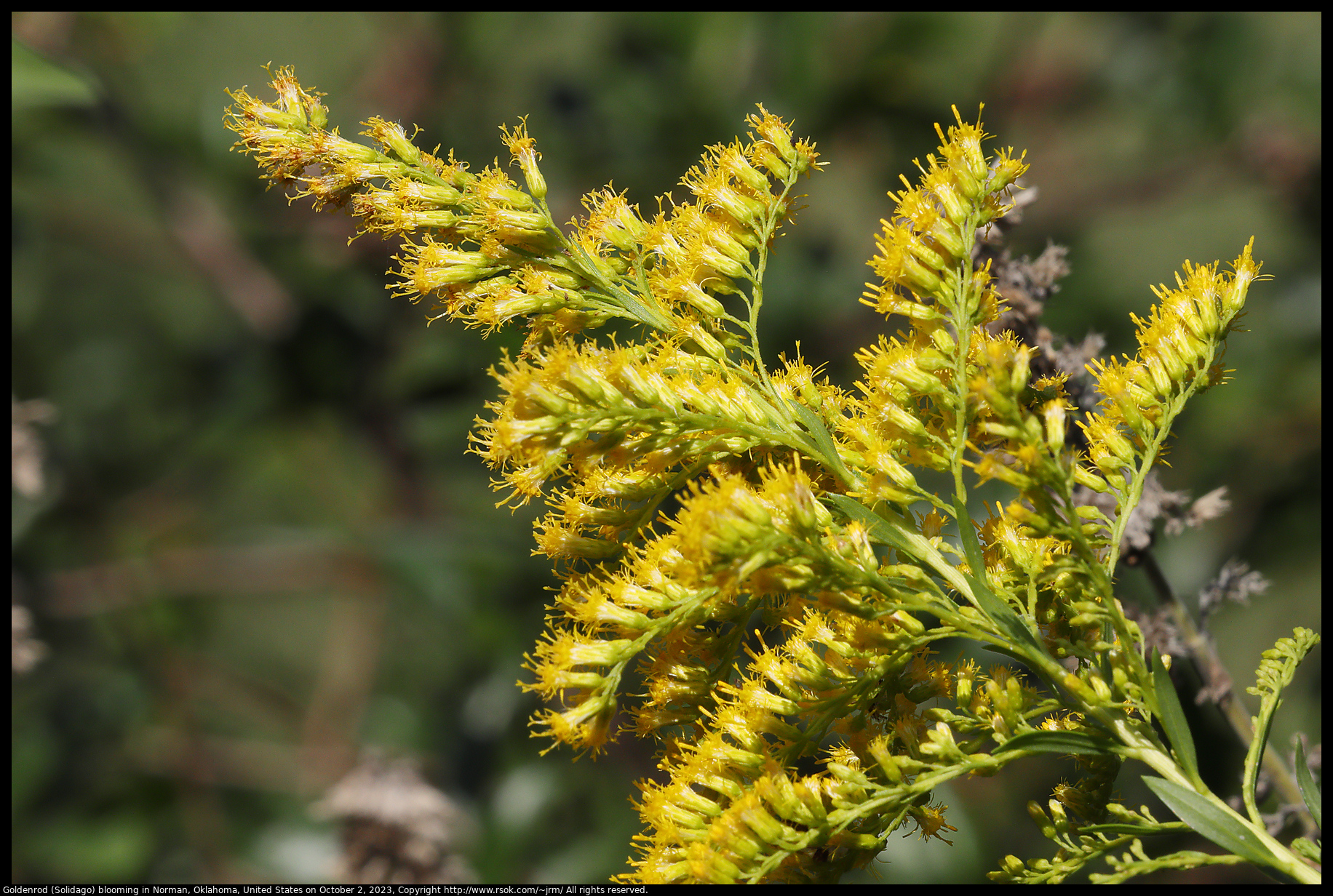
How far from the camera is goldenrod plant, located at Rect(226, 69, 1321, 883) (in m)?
0.99

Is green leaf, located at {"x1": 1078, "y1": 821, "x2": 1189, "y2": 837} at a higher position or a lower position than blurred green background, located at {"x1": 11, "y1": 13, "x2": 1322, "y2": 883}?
lower

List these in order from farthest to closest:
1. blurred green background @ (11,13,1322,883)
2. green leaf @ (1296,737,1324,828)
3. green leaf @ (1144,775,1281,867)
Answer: blurred green background @ (11,13,1322,883) → green leaf @ (1296,737,1324,828) → green leaf @ (1144,775,1281,867)

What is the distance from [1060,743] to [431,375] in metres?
2.50

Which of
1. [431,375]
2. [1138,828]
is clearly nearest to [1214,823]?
[1138,828]

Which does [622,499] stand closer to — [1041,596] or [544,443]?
[544,443]

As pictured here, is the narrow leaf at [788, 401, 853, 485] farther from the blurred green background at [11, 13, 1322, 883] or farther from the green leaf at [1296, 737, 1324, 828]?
the blurred green background at [11, 13, 1322, 883]

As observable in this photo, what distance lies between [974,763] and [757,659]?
0.29 meters

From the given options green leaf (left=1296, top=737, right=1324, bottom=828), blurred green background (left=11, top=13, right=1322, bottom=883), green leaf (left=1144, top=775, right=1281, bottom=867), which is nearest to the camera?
green leaf (left=1144, top=775, right=1281, bottom=867)

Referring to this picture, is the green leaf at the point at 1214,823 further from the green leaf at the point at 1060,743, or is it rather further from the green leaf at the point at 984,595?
the green leaf at the point at 984,595

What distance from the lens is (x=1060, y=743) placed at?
3.26ft

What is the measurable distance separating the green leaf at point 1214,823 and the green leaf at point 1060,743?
5 cm

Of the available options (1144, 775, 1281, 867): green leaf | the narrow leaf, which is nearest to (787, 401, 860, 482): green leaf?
the narrow leaf

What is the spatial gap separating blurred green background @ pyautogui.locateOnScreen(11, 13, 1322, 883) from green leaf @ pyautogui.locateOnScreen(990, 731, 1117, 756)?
1620 millimetres

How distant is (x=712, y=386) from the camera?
1097mm
